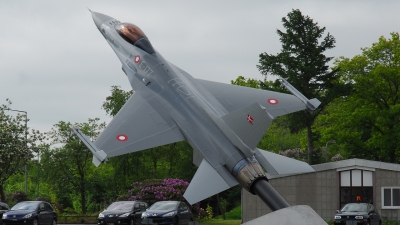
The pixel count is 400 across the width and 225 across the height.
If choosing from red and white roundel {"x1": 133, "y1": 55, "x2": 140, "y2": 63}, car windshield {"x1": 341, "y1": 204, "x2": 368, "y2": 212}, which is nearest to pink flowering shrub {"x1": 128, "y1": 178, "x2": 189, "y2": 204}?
Answer: car windshield {"x1": 341, "y1": 204, "x2": 368, "y2": 212}

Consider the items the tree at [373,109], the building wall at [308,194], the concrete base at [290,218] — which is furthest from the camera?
the tree at [373,109]

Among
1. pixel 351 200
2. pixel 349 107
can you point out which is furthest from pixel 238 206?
pixel 351 200

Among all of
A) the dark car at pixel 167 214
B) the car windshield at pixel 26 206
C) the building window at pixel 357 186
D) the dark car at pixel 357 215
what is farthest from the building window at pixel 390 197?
the car windshield at pixel 26 206

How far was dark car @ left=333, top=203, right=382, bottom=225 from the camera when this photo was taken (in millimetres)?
30125

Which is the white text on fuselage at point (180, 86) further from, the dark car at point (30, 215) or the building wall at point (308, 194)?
the building wall at point (308, 194)

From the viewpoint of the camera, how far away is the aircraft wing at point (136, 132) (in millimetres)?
24453

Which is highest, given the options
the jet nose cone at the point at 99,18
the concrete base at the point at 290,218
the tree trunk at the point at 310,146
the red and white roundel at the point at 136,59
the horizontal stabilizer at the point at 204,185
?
the jet nose cone at the point at 99,18

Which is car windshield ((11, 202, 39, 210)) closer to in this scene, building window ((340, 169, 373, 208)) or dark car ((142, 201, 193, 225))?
dark car ((142, 201, 193, 225))

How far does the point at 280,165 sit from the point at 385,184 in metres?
14.0

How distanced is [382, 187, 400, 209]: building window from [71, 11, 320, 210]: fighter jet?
34.6 ft

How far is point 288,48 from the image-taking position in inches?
2000

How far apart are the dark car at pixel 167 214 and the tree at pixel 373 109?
2137 centimetres

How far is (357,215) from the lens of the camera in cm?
3022

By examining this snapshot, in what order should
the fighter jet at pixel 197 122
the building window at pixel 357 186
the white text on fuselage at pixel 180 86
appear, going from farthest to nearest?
1. the building window at pixel 357 186
2. the white text on fuselage at pixel 180 86
3. the fighter jet at pixel 197 122
